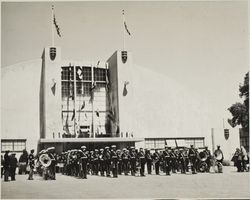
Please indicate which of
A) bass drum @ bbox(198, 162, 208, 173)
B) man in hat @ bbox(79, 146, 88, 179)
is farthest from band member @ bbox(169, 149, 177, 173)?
man in hat @ bbox(79, 146, 88, 179)

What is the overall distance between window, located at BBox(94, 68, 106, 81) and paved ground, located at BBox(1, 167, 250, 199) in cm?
1463

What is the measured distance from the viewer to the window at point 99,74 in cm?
3431

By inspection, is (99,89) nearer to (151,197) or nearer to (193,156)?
(193,156)

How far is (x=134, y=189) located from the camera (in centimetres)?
1759

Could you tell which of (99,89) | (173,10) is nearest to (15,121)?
(99,89)

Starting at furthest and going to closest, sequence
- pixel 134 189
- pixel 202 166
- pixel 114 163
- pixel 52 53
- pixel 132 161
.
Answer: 1. pixel 52 53
2. pixel 202 166
3. pixel 132 161
4. pixel 114 163
5. pixel 134 189

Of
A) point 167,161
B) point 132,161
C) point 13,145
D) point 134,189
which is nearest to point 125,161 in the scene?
point 132,161

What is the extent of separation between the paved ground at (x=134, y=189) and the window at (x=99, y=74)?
1463cm

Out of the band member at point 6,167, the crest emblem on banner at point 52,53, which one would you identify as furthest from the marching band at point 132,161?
the crest emblem on banner at point 52,53

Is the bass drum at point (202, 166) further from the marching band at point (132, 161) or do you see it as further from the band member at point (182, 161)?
the band member at point (182, 161)

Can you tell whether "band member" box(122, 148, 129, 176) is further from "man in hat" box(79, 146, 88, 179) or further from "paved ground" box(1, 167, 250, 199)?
"paved ground" box(1, 167, 250, 199)

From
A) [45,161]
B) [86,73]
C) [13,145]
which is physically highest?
[86,73]

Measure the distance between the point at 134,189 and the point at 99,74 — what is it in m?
17.9

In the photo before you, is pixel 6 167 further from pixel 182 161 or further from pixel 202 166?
pixel 202 166
